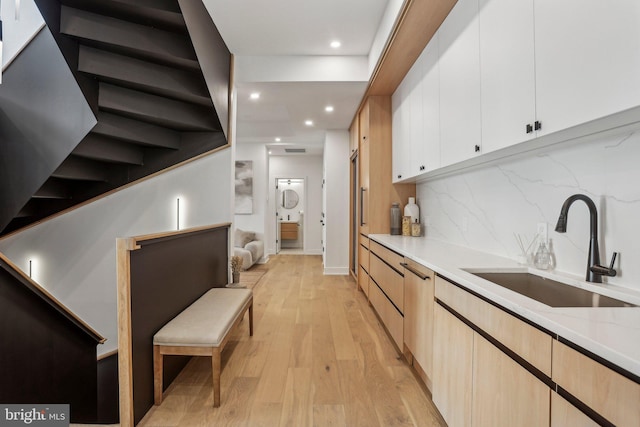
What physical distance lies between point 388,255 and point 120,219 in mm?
2947

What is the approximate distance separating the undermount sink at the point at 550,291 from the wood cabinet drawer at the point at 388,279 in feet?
2.78

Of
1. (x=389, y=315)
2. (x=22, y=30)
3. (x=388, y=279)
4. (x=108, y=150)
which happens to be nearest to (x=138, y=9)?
(x=22, y=30)

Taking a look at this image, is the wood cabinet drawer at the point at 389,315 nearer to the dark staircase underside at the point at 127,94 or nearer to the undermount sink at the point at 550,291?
the undermount sink at the point at 550,291

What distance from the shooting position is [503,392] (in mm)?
1102

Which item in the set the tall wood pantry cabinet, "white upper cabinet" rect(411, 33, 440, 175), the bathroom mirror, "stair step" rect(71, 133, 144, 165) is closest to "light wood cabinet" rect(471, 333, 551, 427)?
"white upper cabinet" rect(411, 33, 440, 175)

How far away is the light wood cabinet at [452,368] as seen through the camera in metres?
1.36

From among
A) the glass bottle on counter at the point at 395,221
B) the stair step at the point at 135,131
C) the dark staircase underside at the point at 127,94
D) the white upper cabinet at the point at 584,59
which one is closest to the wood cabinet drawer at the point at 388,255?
the glass bottle on counter at the point at 395,221

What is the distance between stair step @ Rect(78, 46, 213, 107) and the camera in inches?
97.0

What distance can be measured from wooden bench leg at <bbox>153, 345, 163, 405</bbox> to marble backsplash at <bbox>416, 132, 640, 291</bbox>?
225 cm

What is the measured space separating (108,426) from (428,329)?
1.95 metres

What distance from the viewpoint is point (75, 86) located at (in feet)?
8.07

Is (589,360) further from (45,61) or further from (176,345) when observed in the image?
(45,61)

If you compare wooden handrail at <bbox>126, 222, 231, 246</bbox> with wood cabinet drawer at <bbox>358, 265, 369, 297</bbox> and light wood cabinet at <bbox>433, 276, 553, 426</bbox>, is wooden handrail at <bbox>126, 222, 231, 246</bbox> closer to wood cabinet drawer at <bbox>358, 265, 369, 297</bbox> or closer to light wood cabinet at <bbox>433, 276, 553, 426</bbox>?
light wood cabinet at <bbox>433, 276, 553, 426</bbox>

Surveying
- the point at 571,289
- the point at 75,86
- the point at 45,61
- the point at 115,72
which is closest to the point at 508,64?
the point at 571,289
